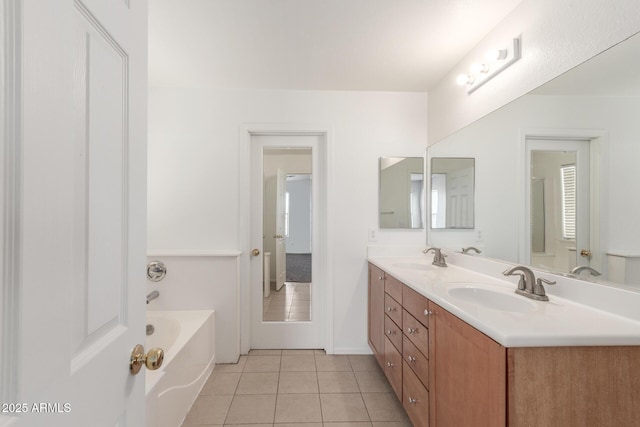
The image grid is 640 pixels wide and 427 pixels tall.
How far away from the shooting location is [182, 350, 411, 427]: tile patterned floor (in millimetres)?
1635

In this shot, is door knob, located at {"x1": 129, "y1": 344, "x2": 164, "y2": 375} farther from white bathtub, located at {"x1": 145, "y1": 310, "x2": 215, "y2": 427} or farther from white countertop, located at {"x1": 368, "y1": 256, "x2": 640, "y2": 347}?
white countertop, located at {"x1": 368, "y1": 256, "x2": 640, "y2": 347}

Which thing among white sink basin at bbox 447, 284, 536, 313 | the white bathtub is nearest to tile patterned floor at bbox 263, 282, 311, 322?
the white bathtub

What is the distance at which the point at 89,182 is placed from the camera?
50 cm

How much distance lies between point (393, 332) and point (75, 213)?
1777 millimetres

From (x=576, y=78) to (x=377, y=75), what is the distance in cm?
129

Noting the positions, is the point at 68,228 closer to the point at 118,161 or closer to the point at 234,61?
the point at 118,161

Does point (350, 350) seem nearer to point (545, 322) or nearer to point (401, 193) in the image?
point (401, 193)

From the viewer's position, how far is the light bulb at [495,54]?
1.52 m

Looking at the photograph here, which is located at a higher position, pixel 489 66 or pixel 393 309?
pixel 489 66

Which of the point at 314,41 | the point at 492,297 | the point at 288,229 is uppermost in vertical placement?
the point at 314,41

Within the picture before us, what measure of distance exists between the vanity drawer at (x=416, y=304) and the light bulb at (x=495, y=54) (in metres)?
1.42

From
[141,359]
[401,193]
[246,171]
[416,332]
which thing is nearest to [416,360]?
[416,332]

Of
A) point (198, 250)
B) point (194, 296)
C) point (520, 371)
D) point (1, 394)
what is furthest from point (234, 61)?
point (520, 371)

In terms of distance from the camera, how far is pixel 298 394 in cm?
185
